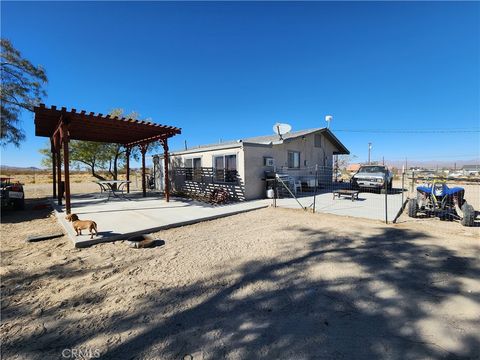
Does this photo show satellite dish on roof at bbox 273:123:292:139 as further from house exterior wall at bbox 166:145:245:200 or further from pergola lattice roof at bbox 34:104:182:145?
pergola lattice roof at bbox 34:104:182:145

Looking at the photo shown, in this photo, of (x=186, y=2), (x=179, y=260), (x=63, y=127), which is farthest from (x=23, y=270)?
(x=186, y=2)

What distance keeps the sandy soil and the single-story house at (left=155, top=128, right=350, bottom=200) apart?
570 centimetres

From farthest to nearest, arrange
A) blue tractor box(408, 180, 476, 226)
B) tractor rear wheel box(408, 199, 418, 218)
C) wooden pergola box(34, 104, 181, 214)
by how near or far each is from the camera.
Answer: wooden pergola box(34, 104, 181, 214)
tractor rear wheel box(408, 199, 418, 218)
blue tractor box(408, 180, 476, 226)

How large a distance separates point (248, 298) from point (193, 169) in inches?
426

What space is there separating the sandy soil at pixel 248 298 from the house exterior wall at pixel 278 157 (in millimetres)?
5655

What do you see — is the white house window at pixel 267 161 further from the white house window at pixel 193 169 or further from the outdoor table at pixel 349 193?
the white house window at pixel 193 169

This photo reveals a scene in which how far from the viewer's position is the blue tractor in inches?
270

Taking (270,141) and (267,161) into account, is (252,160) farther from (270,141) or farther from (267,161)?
(270,141)

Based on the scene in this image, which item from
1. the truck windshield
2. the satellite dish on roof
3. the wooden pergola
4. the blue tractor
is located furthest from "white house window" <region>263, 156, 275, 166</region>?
the blue tractor

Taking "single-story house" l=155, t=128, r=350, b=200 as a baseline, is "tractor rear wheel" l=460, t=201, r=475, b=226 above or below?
below

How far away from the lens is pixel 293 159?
13781 mm

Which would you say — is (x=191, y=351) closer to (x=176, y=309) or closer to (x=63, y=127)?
(x=176, y=309)

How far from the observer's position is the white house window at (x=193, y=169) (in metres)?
13.0

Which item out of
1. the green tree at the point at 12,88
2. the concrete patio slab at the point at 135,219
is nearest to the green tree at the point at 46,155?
the green tree at the point at 12,88
